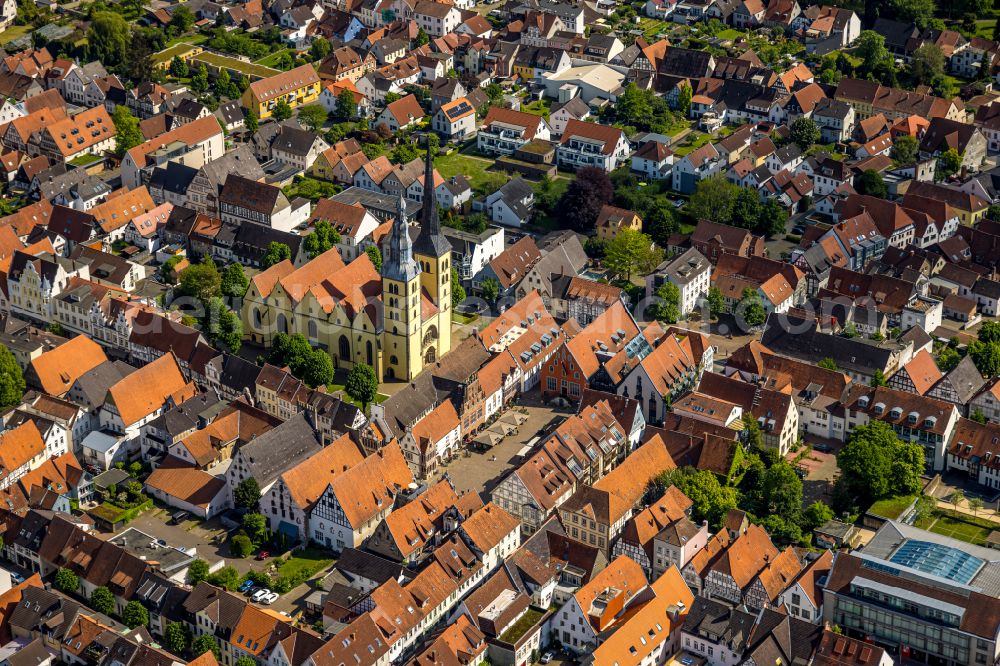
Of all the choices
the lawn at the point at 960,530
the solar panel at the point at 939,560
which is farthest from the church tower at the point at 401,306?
the solar panel at the point at 939,560

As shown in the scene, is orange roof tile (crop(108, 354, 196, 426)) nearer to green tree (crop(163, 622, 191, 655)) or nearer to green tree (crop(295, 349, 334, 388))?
green tree (crop(295, 349, 334, 388))

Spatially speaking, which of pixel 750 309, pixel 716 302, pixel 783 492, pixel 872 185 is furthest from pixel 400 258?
pixel 872 185

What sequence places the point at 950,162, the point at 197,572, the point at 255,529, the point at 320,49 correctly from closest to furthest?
the point at 197,572
the point at 255,529
the point at 950,162
the point at 320,49

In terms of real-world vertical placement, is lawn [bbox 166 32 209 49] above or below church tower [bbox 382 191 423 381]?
below

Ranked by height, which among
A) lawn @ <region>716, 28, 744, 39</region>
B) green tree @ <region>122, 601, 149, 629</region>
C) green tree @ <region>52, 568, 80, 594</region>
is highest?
green tree @ <region>122, 601, 149, 629</region>

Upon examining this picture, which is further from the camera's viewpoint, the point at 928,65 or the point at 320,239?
the point at 928,65

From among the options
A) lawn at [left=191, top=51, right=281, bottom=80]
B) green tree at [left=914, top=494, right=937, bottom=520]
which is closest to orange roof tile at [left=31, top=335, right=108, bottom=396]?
green tree at [left=914, top=494, right=937, bottom=520]

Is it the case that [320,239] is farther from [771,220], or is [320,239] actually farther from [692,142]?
[692,142]
